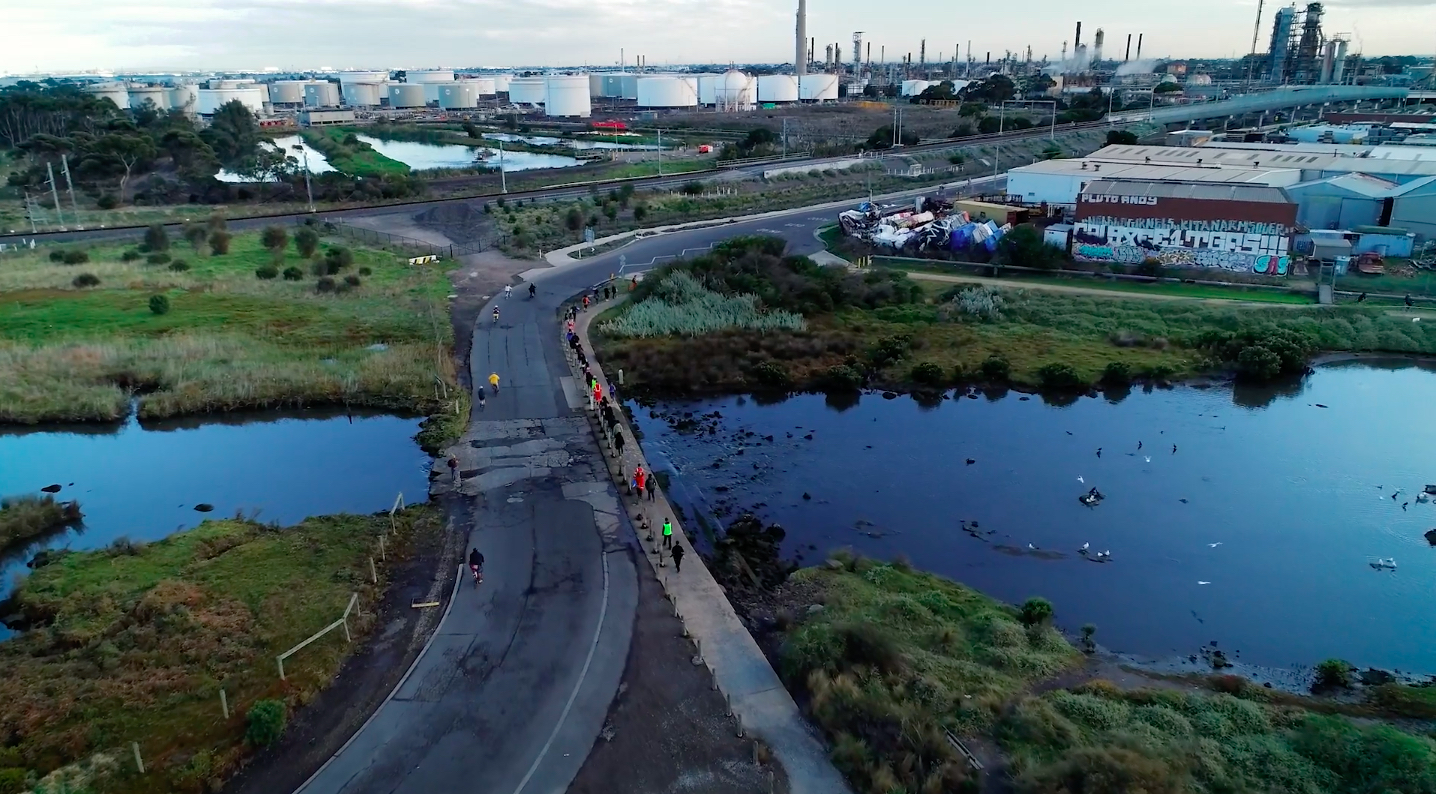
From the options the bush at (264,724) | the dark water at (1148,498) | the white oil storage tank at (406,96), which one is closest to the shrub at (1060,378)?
the dark water at (1148,498)

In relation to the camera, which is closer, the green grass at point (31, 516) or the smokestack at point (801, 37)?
the green grass at point (31, 516)

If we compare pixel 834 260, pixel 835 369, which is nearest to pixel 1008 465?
pixel 835 369

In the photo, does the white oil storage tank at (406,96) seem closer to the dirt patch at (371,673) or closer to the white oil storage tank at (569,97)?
the white oil storage tank at (569,97)

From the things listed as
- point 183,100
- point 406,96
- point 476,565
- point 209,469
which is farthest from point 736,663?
point 406,96

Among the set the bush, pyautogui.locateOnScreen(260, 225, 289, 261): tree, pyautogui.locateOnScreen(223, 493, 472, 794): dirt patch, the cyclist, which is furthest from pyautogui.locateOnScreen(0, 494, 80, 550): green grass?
pyautogui.locateOnScreen(260, 225, 289, 261): tree

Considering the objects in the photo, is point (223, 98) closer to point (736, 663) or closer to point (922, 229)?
point (922, 229)

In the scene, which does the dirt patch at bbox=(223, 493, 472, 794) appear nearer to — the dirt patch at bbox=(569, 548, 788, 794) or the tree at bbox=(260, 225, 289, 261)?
the dirt patch at bbox=(569, 548, 788, 794)
